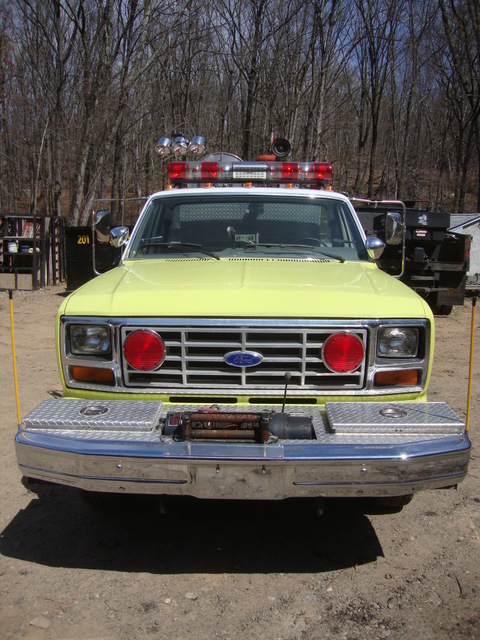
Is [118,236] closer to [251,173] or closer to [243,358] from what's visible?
[251,173]

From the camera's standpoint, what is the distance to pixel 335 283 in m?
3.54

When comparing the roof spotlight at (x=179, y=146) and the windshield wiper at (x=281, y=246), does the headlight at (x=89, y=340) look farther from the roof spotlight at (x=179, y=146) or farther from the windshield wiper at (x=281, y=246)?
the roof spotlight at (x=179, y=146)

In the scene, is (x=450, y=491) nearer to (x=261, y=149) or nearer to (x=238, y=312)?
(x=238, y=312)

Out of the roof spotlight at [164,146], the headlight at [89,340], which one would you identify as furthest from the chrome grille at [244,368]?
the roof spotlight at [164,146]

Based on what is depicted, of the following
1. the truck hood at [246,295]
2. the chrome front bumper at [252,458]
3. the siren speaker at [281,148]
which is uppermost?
the siren speaker at [281,148]

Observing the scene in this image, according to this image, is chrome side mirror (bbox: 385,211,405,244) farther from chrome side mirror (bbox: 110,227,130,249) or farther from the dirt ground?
chrome side mirror (bbox: 110,227,130,249)

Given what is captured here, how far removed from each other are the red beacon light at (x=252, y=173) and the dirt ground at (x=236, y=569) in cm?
277

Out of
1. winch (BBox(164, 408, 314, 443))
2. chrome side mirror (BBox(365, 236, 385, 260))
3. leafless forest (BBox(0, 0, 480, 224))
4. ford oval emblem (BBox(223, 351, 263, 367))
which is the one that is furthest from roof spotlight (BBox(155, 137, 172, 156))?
leafless forest (BBox(0, 0, 480, 224))

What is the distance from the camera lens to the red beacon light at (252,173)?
553 centimetres

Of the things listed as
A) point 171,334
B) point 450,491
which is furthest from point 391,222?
point 171,334

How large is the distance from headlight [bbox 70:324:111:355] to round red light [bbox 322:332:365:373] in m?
1.11

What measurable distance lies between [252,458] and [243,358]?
57 cm

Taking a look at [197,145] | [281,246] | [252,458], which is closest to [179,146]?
[197,145]

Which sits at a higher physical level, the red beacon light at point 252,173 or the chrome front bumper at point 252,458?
the red beacon light at point 252,173
